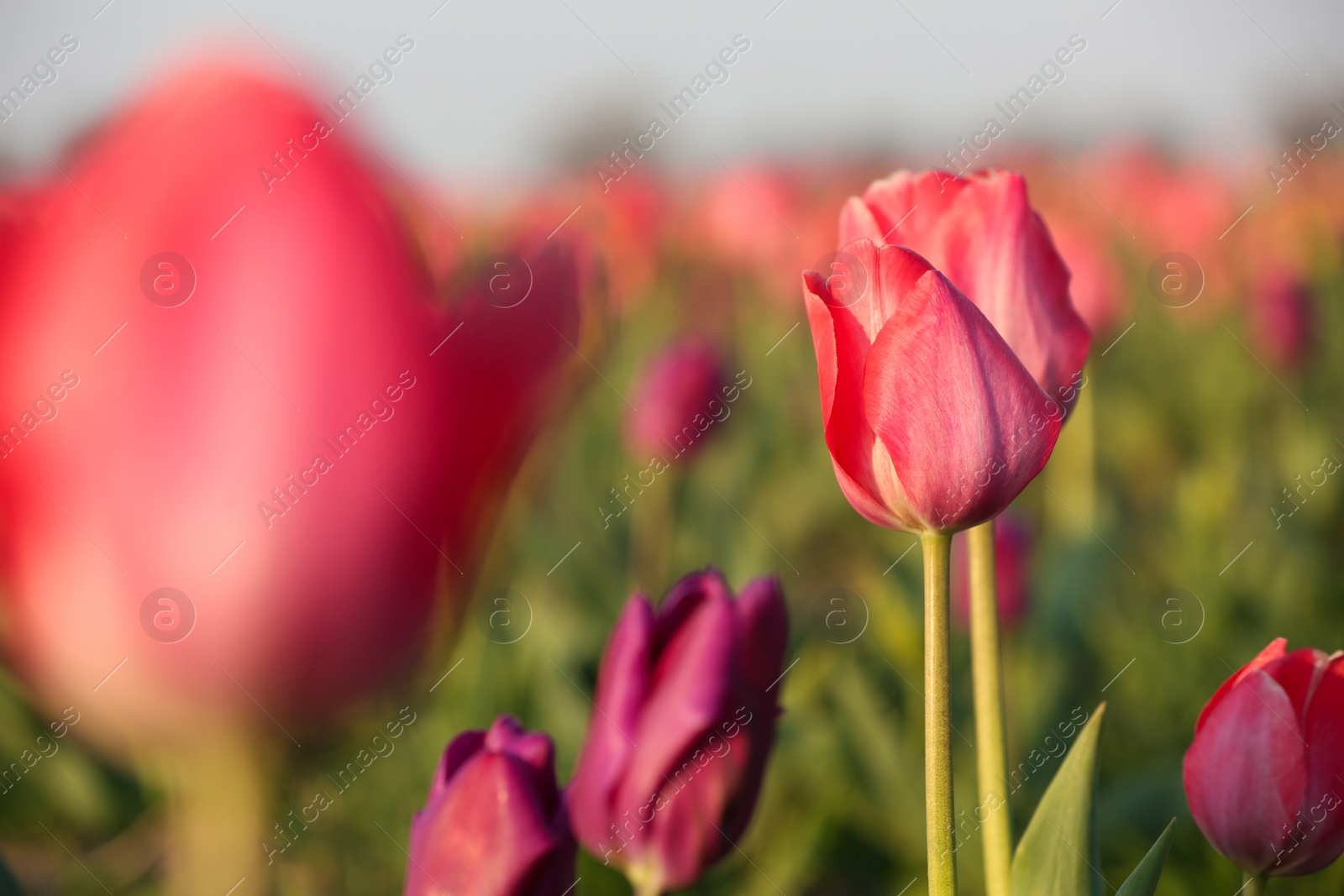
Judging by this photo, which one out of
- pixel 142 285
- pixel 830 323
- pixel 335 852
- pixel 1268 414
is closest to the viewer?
pixel 142 285

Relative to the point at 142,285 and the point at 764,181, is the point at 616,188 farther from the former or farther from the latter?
the point at 142,285

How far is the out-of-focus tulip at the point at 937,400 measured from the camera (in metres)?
0.28

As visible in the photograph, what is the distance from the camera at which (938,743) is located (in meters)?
0.27

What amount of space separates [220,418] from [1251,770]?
0.96ft

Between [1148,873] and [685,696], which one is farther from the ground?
[685,696]

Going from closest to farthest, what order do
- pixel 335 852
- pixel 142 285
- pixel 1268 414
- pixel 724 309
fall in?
pixel 142 285 → pixel 335 852 → pixel 1268 414 → pixel 724 309

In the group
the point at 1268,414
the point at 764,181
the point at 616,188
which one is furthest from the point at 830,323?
the point at 764,181

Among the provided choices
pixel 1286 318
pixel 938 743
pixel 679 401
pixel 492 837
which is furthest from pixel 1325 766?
pixel 1286 318

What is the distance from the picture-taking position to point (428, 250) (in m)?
0.20

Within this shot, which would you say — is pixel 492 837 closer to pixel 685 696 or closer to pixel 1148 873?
pixel 685 696

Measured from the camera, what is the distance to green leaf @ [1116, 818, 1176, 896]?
29 cm

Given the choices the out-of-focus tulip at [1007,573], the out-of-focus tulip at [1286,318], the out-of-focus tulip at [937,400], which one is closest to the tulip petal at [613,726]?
the out-of-focus tulip at [937,400]

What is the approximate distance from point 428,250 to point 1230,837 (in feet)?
0.94

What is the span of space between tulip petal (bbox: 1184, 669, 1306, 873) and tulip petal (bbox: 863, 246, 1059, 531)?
3.9 inches
